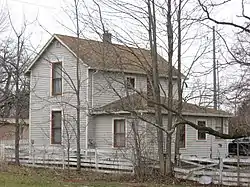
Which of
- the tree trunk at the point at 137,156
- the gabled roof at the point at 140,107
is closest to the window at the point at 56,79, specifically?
the gabled roof at the point at 140,107

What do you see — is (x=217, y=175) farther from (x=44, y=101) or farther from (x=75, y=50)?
(x=44, y=101)

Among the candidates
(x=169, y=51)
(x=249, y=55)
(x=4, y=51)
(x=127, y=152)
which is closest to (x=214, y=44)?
(x=169, y=51)

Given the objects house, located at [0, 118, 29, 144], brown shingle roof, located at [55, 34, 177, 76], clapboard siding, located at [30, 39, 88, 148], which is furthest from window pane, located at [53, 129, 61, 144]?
house, located at [0, 118, 29, 144]

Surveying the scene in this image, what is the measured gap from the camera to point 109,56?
83.3ft

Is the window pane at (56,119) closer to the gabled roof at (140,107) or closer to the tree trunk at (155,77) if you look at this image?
the gabled roof at (140,107)

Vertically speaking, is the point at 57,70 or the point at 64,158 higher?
the point at 57,70

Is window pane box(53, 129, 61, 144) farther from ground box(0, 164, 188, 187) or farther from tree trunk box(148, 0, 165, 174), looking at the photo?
tree trunk box(148, 0, 165, 174)

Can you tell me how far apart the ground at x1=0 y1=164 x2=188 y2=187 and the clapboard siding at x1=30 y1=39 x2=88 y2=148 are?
5394 mm

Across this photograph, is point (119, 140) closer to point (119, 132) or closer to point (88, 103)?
point (119, 132)

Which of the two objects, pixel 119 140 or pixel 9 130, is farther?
pixel 9 130

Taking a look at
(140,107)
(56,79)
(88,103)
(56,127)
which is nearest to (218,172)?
(140,107)

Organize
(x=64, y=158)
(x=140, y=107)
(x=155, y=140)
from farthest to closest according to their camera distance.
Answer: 1. (x=64, y=158)
2. (x=155, y=140)
3. (x=140, y=107)

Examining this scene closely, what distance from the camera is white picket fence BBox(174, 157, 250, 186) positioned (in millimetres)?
20016

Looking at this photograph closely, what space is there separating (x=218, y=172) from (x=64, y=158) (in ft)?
33.1
